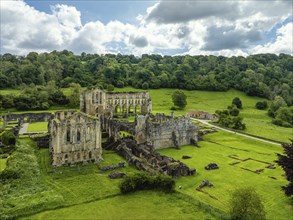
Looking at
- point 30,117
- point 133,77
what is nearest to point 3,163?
point 30,117

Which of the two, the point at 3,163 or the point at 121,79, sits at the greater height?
A: the point at 121,79

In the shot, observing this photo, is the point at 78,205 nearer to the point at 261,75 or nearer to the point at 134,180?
the point at 134,180

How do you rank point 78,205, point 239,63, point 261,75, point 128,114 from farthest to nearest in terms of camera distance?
point 239,63 < point 261,75 < point 128,114 < point 78,205

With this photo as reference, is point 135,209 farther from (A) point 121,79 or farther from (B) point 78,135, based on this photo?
(A) point 121,79

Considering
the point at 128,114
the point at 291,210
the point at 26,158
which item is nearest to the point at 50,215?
the point at 26,158

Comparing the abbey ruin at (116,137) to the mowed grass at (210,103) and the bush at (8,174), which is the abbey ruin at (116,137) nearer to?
the bush at (8,174)

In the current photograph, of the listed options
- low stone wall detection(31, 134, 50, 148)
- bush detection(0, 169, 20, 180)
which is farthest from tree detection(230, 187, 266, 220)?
low stone wall detection(31, 134, 50, 148)
